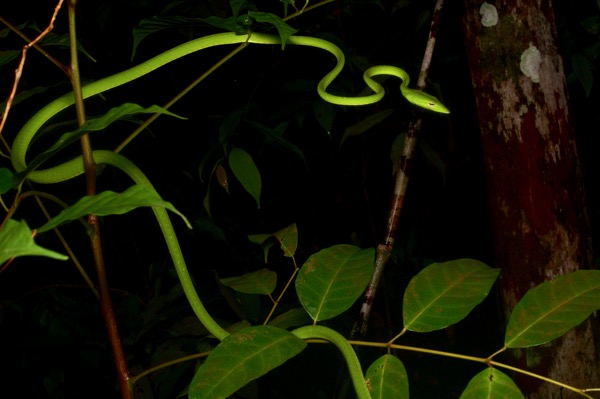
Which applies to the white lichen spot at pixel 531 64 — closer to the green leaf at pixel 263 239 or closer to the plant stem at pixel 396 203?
the plant stem at pixel 396 203

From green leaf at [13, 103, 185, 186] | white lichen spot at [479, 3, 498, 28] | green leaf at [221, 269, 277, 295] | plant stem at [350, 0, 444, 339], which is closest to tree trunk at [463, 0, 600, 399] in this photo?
white lichen spot at [479, 3, 498, 28]

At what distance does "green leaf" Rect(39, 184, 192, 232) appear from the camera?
0.61 metres

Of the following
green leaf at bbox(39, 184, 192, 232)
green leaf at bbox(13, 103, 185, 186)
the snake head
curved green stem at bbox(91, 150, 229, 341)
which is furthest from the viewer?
the snake head

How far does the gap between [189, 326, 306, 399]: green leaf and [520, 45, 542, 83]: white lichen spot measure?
88cm

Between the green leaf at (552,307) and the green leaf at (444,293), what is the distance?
6 centimetres

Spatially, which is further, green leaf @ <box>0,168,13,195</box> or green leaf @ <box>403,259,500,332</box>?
green leaf @ <box>403,259,500,332</box>

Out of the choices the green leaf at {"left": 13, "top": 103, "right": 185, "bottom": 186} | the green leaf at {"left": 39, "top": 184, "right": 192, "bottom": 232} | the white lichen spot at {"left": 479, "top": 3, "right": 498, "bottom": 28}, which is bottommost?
the green leaf at {"left": 39, "top": 184, "right": 192, "bottom": 232}

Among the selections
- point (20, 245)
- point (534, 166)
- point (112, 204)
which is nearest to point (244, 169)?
point (534, 166)

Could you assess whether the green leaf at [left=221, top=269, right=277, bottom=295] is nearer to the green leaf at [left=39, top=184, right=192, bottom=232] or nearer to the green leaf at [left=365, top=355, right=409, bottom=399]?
the green leaf at [left=365, top=355, right=409, bottom=399]

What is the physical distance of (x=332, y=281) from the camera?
0.99 meters

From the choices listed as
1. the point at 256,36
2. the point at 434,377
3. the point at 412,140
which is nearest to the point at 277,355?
the point at 412,140

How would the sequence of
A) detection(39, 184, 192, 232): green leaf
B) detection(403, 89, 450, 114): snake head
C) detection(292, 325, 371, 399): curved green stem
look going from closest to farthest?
detection(39, 184, 192, 232): green leaf → detection(292, 325, 371, 399): curved green stem → detection(403, 89, 450, 114): snake head

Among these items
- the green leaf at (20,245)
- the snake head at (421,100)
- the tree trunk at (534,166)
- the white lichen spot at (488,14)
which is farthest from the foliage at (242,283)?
the white lichen spot at (488,14)

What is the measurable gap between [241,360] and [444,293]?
33 centimetres
